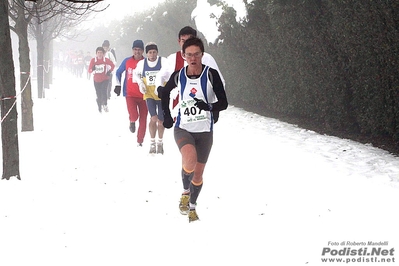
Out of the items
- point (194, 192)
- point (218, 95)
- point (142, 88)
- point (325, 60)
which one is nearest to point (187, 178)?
point (194, 192)

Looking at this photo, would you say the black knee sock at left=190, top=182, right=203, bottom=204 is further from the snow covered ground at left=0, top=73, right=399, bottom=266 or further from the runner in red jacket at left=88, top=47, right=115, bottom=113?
the runner in red jacket at left=88, top=47, right=115, bottom=113

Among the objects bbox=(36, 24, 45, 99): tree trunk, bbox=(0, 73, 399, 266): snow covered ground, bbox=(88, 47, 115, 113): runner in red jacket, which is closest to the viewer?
bbox=(0, 73, 399, 266): snow covered ground

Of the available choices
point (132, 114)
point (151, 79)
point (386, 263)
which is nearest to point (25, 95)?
point (132, 114)

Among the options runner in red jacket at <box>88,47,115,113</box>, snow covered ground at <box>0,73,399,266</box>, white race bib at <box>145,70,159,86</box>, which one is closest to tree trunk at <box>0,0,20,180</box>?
snow covered ground at <box>0,73,399,266</box>

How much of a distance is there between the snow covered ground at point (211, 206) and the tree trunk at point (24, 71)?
4.72ft

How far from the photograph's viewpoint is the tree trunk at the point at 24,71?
8.95 m

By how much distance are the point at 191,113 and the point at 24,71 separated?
241 inches

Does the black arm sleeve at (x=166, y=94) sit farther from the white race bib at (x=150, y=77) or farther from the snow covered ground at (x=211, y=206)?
the white race bib at (x=150, y=77)

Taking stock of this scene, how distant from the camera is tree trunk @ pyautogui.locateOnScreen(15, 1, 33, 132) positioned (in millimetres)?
8945

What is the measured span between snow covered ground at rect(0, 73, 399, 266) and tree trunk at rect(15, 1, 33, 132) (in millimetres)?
1438

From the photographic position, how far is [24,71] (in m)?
9.06

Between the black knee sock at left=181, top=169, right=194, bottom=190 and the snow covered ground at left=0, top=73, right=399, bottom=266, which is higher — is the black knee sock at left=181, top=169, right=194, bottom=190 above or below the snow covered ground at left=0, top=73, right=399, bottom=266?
above

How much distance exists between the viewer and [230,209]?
472 cm

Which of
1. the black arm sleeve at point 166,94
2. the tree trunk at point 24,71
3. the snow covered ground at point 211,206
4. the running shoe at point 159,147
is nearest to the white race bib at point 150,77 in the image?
the running shoe at point 159,147
